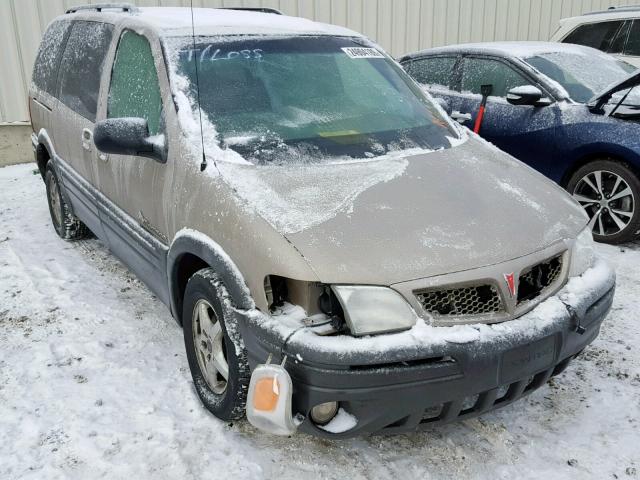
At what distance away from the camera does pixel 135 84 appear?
10.7 ft

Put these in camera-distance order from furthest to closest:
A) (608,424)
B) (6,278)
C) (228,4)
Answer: (228,4)
(6,278)
(608,424)

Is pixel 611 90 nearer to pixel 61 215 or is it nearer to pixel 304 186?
pixel 304 186

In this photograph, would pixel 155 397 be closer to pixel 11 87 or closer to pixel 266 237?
pixel 266 237

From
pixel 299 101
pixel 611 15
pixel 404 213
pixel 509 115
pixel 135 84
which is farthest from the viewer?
pixel 611 15

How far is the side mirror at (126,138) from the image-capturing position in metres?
2.74

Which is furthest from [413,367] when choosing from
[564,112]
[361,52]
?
[564,112]

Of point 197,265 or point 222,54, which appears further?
point 222,54

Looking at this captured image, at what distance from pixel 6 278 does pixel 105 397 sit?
1.92m

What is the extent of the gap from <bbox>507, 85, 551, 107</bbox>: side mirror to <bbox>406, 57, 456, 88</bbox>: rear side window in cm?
124

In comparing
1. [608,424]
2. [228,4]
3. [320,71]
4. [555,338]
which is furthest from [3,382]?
[228,4]

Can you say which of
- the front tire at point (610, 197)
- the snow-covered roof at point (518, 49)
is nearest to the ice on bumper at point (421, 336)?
the front tire at point (610, 197)

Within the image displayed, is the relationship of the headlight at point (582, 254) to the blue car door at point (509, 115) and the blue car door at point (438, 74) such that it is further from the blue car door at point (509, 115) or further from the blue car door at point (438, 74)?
the blue car door at point (438, 74)

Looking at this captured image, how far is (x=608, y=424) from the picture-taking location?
270 cm

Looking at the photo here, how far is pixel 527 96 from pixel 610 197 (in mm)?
1063
